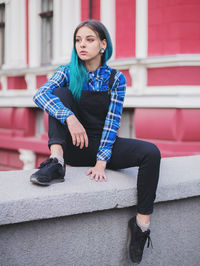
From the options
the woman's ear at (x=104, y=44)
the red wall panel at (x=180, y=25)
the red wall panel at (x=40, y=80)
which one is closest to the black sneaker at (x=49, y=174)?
the woman's ear at (x=104, y=44)

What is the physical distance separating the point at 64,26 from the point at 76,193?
20.2 ft

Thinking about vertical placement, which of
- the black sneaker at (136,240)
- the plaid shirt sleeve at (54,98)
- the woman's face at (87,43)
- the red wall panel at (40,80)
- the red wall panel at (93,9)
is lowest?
the black sneaker at (136,240)

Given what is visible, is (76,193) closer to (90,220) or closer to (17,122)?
(90,220)

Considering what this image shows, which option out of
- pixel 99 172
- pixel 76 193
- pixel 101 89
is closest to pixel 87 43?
pixel 101 89

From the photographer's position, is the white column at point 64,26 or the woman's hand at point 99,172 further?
the white column at point 64,26

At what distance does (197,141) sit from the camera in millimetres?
5805

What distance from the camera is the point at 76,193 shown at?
1984mm

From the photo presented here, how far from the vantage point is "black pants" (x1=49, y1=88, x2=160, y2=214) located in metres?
2.15

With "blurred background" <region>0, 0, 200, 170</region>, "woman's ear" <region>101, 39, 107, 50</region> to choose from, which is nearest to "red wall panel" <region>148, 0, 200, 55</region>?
"blurred background" <region>0, 0, 200, 170</region>

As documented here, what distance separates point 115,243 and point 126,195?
1.08ft

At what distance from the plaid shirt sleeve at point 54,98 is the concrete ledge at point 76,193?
0.41 metres

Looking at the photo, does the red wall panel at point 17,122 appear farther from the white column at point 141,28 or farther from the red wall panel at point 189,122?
the red wall panel at point 189,122

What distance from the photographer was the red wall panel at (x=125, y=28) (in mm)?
6402

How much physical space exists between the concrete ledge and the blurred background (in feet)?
10.6
